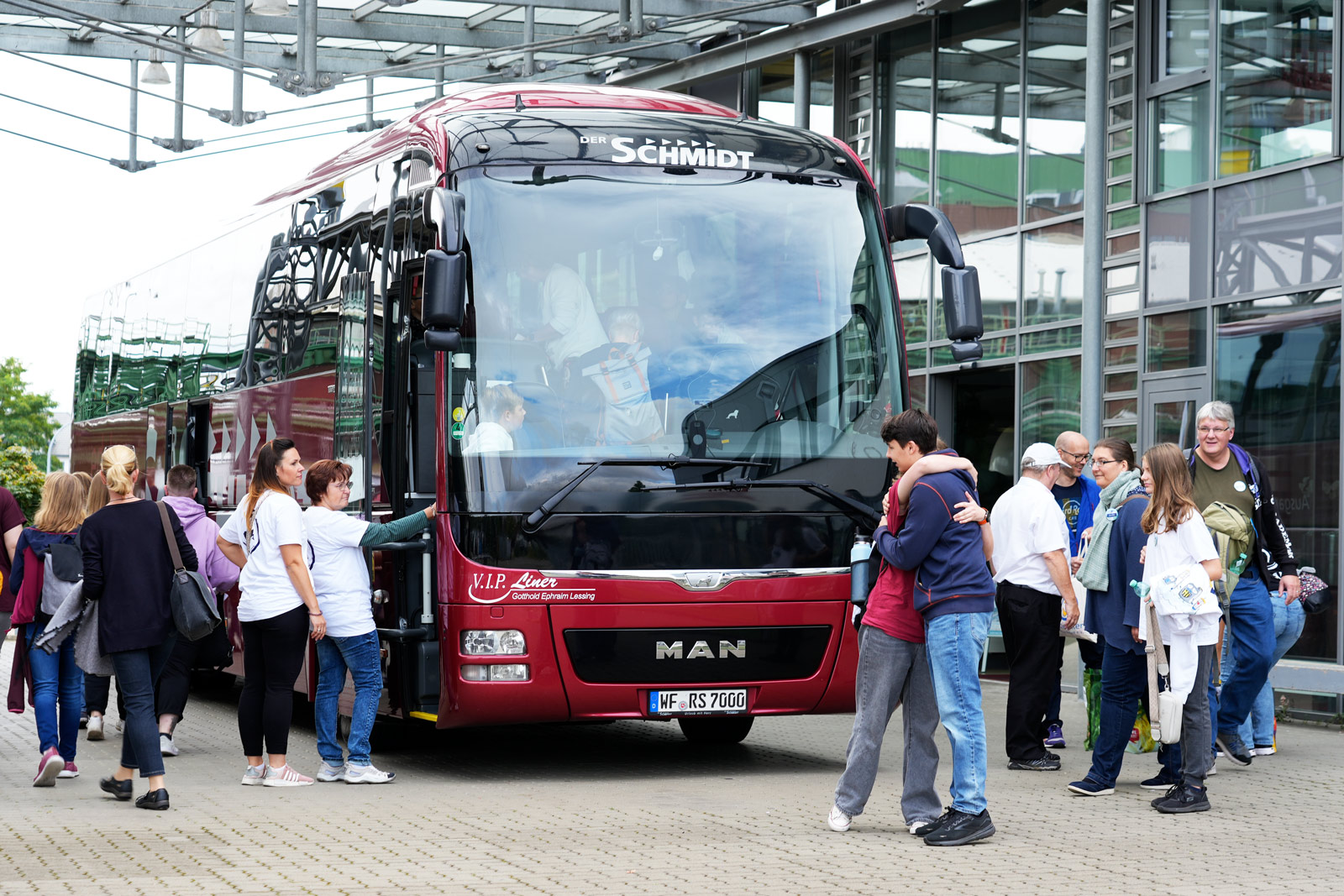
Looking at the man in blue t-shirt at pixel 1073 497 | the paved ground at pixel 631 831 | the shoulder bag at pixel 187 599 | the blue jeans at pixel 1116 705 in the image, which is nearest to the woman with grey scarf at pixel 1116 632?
the blue jeans at pixel 1116 705

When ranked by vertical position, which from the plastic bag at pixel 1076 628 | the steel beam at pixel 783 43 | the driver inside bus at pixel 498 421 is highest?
the steel beam at pixel 783 43

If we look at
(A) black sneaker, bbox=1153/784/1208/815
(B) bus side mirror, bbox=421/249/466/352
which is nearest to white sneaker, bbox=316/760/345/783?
(B) bus side mirror, bbox=421/249/466/352

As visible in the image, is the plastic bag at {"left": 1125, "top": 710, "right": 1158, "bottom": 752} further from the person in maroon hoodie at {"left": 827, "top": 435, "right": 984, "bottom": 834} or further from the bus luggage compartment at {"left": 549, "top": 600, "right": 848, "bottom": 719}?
the person in maroon hoodie at {"left": 827, "top": 435, "right": 984, "bottom": 834}

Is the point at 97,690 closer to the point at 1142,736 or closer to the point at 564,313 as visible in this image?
the point at 564,313

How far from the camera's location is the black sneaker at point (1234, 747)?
1049cm

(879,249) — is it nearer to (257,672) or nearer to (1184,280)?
(257,672)

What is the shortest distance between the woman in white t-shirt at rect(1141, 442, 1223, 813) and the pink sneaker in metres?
5.41

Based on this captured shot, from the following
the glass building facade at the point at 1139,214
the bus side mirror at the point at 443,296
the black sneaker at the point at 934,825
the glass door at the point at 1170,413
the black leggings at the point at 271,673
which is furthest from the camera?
the glass door at the point at 1170,413

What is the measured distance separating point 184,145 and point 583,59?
499cm

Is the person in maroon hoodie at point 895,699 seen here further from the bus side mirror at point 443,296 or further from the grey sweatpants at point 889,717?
the bus side mirror at point 443,296

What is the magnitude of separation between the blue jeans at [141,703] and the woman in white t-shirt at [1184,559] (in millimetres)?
4643

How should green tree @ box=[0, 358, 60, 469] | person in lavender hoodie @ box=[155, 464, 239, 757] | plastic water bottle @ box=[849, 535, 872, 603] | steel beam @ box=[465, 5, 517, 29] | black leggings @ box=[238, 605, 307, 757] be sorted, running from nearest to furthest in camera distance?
plastic water bottle @ box=[849, 535, 872, 603], black leggings @ box=[238, 605, 307, 757], person in lavender hoodie @ box=[155, 464, 239, 757], steel beam @ box=[465, 5, 517, 29], green tree @ box=[0, 358, 60, 469]

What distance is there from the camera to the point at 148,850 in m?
7.43

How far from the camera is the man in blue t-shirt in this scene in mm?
11086
